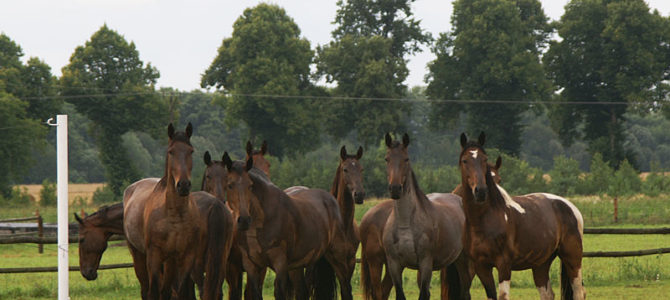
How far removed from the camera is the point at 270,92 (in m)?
52.1

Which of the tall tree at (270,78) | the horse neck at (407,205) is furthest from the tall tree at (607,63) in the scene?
the horse neck at (407,205)

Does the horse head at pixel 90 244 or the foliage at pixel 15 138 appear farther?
the foliage at pixel 15 138

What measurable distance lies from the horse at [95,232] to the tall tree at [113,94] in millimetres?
41497

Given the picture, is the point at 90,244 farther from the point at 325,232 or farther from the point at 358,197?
the point at 358,197

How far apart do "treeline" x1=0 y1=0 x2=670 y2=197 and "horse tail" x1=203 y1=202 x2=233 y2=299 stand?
40.2 metres

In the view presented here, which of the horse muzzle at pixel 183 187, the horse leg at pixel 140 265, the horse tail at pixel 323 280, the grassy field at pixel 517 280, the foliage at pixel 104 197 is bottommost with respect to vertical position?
the foliage at pixel 104 197

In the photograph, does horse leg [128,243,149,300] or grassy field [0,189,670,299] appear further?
grassy field [0,189,670,299]

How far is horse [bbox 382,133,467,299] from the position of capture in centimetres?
981

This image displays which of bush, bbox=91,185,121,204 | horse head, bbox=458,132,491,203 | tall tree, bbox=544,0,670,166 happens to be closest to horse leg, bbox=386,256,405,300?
horse head, bbox=458,132,491,203

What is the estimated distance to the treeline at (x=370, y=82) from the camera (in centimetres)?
5225

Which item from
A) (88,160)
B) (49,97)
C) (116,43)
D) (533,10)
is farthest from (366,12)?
(88,160)

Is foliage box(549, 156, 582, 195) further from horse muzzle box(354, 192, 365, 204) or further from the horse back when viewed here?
the horse back

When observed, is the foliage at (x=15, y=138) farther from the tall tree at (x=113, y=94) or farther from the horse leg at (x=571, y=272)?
the horse leg at (x=571, y=272)

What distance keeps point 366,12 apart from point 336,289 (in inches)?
1876
